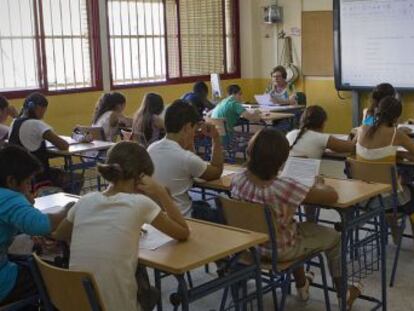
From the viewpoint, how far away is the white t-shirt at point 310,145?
4.05 meters

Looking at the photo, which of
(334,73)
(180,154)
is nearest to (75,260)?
(180,154)

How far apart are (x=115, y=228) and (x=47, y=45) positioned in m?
5.62

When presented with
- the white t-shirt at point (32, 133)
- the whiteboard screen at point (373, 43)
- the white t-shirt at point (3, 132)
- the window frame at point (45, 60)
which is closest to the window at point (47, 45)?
the window frame at point (45, 60)

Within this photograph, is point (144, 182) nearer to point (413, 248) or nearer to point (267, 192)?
point (267, 192)

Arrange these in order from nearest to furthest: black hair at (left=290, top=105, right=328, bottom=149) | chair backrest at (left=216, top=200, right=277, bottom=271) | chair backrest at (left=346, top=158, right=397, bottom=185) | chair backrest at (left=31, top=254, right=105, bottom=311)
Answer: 1. chair backrest at (left=31, top=254, right=105, bottom=311)
2. chair backrest at (left=216, top=200, right=277, bottom=271)
3. chair backrest at (left=346, top=158, right=397, bottom=185)
4. black hair at (left=290, top=105, right=328, bottom=149)

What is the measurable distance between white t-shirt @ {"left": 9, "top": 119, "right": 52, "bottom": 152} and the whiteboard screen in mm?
4980

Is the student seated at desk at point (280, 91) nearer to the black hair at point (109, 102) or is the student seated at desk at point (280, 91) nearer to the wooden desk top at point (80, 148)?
the black hair at point (109, 102)

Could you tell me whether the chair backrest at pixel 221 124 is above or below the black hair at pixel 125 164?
below

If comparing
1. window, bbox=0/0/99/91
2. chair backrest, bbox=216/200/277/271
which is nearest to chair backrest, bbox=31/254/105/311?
chair backrest, bbox=216/200/277/271

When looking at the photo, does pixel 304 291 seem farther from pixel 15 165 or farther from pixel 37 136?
pixel 37 136

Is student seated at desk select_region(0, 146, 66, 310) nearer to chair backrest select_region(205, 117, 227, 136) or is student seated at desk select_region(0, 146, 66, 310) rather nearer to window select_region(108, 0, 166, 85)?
chair backrest select_region(205, 117, 227, 136)

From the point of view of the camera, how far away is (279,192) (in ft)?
9.54

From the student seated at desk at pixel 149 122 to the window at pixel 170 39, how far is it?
2.75m

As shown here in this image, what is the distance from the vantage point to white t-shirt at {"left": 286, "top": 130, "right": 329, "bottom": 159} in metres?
4.05
